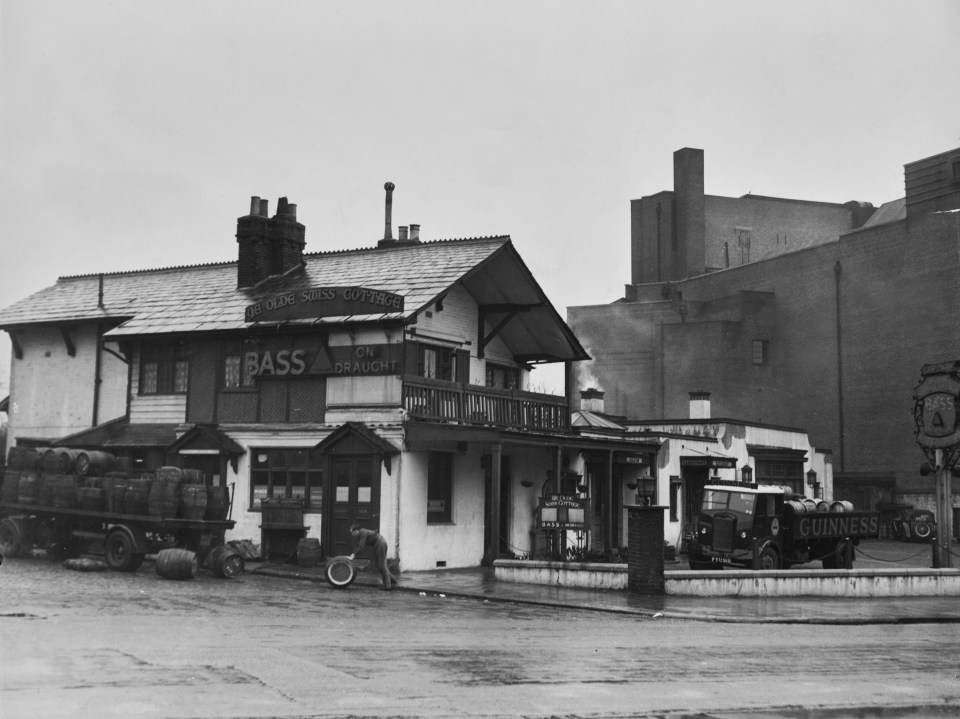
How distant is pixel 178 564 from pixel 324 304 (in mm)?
7051

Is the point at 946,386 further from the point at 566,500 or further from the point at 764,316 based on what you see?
the point at 764,316

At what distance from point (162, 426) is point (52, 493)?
451 centimetres

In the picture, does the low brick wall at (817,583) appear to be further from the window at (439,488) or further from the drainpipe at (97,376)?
the drainpipe at (97,376)

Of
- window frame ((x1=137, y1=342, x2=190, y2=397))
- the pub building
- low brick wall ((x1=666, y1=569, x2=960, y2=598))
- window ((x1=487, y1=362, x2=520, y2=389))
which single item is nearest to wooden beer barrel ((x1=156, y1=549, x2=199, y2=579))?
the pub building

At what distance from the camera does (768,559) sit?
24.1 meters

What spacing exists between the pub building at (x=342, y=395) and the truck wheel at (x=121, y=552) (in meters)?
3.45

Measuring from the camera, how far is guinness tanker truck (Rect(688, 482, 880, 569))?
24.0 metres

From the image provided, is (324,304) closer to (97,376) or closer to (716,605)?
(97,376)

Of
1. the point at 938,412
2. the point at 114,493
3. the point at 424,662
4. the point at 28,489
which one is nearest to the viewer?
the point at 424,662

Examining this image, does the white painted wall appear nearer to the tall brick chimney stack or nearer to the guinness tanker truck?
the guinness tanker truck

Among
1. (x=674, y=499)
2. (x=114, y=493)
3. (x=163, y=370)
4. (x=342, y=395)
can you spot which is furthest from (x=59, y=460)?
(x=674, y=499)

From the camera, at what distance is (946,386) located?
2622cm

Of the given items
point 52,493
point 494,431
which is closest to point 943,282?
point 494,431

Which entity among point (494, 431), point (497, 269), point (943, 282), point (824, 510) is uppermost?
point (943, 282)
